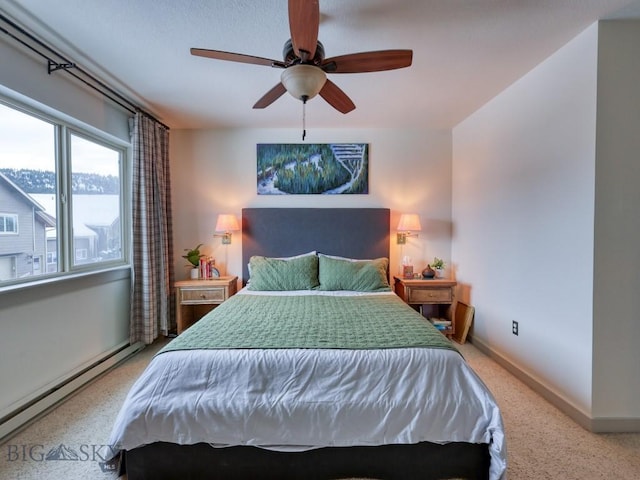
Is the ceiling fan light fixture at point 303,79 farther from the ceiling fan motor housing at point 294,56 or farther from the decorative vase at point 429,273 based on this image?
the decorative vase at point 429,273

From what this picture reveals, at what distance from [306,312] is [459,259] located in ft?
7.57

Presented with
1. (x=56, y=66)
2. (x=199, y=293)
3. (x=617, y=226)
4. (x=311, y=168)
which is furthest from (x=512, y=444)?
(x=56, y=66)

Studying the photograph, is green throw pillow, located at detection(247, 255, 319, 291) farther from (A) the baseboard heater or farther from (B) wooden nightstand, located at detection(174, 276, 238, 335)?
(A) the baseboard heater

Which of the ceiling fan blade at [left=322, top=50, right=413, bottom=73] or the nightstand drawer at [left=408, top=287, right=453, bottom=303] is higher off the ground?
the ceiling fan blade at [left=322, top=50, right=413, bottom=73]

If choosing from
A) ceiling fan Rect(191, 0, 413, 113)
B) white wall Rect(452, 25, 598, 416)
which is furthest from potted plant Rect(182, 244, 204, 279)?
white wall Rect(452, 25, 598, 416)

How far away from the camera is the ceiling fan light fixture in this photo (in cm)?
157

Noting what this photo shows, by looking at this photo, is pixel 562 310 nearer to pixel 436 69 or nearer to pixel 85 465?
pixel 436 69

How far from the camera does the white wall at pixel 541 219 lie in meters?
1.90

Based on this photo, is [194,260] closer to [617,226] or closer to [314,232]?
[314,232]

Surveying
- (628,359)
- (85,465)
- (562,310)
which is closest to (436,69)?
(562,310)

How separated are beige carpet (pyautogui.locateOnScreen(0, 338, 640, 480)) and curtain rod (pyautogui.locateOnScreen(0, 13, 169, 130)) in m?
2.46

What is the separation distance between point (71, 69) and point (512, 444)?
4.04 m

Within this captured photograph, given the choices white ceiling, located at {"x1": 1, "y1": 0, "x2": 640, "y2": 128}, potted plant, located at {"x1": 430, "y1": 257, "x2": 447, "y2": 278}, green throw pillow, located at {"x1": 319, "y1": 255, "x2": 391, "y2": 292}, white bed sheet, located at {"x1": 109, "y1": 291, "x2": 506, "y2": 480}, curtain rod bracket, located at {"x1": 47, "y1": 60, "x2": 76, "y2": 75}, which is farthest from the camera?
potted plant, located at {"x1": 430, "y1": 257, "x2": 447, "y2": 278}

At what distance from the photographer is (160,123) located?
330 cm
